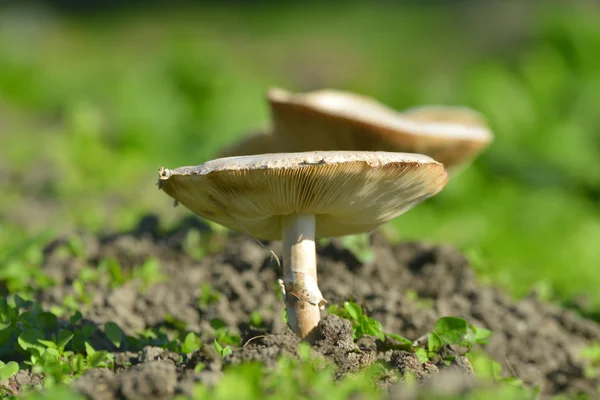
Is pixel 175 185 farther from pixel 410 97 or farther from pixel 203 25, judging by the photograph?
pixel 203 25

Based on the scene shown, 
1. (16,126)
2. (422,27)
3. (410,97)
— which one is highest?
(422,27)

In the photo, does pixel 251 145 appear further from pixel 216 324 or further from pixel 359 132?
pixel 216 324

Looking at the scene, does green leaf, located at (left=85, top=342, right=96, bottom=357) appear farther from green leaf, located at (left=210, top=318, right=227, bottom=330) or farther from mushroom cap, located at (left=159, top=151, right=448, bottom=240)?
mushroom cap, located at (left=159, top=151, right=448, bottom=240)

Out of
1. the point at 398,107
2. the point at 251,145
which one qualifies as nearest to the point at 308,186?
the point at 251,145

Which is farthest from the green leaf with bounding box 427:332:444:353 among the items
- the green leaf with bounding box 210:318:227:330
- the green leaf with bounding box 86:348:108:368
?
the green leaf with bounding box 86:348:108:368

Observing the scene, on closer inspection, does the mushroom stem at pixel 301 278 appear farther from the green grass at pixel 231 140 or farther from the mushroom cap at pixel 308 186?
the green grass at pixel 231 140

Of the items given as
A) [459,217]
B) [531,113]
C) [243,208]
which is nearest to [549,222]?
[459,217]

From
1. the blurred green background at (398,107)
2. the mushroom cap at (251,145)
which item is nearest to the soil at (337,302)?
the blurred green background at (398,107)
